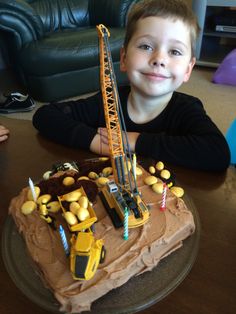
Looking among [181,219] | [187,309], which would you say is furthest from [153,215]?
[187,309]

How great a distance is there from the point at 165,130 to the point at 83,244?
61 centimetres

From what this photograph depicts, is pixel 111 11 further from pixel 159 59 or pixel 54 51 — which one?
pixel 159 59

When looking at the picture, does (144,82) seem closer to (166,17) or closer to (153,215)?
(166,17)

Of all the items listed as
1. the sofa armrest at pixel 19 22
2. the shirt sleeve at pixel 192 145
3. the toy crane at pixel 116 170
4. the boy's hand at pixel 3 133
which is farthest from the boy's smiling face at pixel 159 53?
the sofa armrest at pixel 19 22

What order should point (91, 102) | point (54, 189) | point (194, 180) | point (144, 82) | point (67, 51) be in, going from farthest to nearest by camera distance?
point (67, 51), point (91, 102), point (144, 82), point (194, 180), point (54, 189)

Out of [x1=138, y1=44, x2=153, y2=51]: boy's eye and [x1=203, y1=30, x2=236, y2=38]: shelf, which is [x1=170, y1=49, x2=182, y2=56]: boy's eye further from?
[x1=203, y1=30, x2=236, y2=38]: shelf

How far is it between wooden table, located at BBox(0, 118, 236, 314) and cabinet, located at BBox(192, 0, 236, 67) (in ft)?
7.82

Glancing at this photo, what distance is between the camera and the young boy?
750 mm

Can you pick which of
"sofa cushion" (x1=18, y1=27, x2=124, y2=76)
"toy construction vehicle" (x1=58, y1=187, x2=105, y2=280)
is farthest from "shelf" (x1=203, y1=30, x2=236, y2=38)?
"toy construction vehicle" (x1=58, y1=187, x2=105, y2=280)

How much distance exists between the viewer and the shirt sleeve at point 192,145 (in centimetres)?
74

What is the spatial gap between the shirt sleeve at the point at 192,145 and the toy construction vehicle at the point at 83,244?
311 mm

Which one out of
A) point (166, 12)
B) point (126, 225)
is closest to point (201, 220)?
point (126, 225)

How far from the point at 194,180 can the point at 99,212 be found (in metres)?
0.27

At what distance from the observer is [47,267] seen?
0.45 metres
